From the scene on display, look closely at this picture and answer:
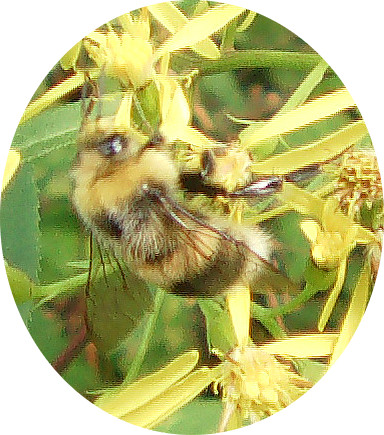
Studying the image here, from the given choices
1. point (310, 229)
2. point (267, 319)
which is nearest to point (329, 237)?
point (310, 229)

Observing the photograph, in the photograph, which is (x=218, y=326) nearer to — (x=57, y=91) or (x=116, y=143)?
(x=116, y=143)

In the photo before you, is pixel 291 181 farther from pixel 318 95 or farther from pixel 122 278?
pixel 122 278

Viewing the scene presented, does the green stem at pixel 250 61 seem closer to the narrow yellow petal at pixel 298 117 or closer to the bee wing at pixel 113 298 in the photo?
the narrow yellow petal at pixel 298 117

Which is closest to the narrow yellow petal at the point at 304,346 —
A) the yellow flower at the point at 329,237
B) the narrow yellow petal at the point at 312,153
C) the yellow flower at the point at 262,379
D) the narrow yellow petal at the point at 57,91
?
the yellow flower at the point at 262,379

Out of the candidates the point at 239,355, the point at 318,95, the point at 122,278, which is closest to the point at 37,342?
the point at 122,278

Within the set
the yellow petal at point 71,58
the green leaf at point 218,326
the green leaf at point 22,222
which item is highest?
the yellow petal at point 71,58
